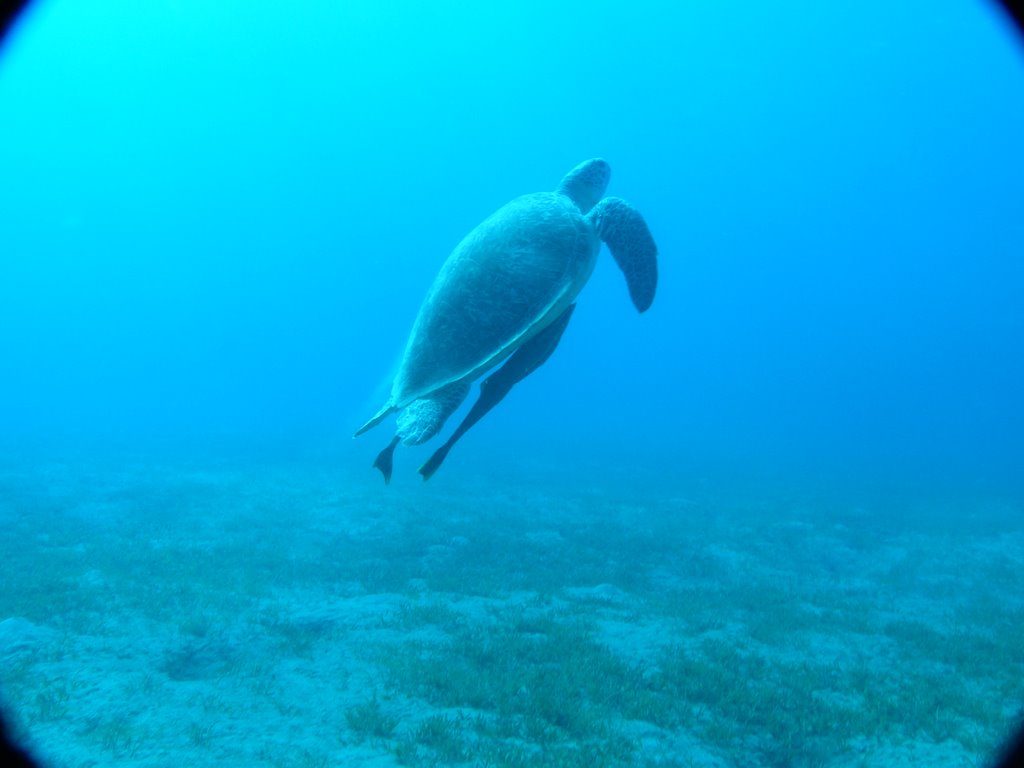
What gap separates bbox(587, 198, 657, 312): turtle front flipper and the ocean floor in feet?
15.3

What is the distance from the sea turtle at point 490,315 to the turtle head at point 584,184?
64.0 inches

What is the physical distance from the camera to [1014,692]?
686cm

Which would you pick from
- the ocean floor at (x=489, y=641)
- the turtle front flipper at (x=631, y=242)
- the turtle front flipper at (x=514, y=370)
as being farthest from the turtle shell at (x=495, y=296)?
the ocean floor at (x=489, y=641)

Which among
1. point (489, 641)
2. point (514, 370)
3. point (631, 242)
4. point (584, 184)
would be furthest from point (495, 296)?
point (489, 641)

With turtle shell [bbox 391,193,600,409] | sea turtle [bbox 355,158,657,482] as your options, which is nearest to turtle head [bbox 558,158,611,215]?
sea turtle [bbox 355,158,657,482]

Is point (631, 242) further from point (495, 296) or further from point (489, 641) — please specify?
point (489, 641)

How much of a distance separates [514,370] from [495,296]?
899 mm

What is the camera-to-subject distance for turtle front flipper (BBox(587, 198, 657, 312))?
7.39 metres

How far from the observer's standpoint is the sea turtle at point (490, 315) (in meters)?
5.89

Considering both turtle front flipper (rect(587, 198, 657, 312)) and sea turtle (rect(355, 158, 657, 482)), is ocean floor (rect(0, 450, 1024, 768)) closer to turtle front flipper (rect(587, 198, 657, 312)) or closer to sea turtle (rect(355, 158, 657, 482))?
sea turtle (rect(355, 158, 657, 482))

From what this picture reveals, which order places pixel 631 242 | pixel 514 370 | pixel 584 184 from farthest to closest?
pixel 584 184, pixel 631 242, pixel 514 370

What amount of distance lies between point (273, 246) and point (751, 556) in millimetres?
161298

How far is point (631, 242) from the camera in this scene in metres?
7.43

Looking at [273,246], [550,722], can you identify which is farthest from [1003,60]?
[273,246]
